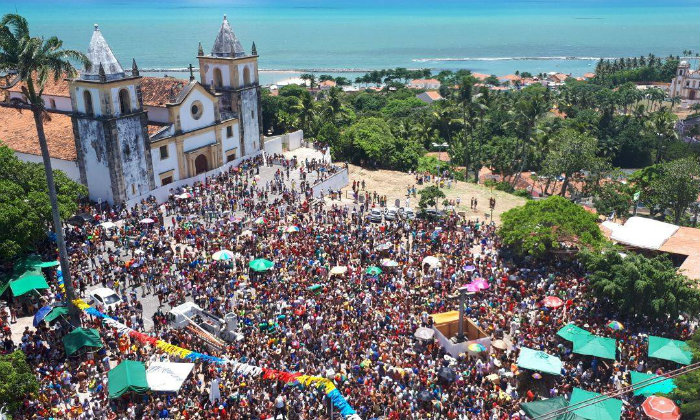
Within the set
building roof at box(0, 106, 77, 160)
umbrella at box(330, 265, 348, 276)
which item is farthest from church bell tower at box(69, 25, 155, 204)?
umbrella at box(330, 265, 348, 276)

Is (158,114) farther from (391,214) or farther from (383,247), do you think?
(383,247)

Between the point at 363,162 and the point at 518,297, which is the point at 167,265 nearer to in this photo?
the point at 518,297

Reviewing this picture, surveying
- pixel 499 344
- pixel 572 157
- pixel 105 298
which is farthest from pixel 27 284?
pixel 572 157

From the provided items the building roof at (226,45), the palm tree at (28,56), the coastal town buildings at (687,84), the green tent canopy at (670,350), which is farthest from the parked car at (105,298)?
the coastal town buildings at (687,84)

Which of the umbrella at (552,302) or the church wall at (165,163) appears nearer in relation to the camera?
the umbrella at (552,302)

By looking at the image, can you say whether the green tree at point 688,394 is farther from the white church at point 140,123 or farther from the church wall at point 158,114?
the church wall at point 158,114
